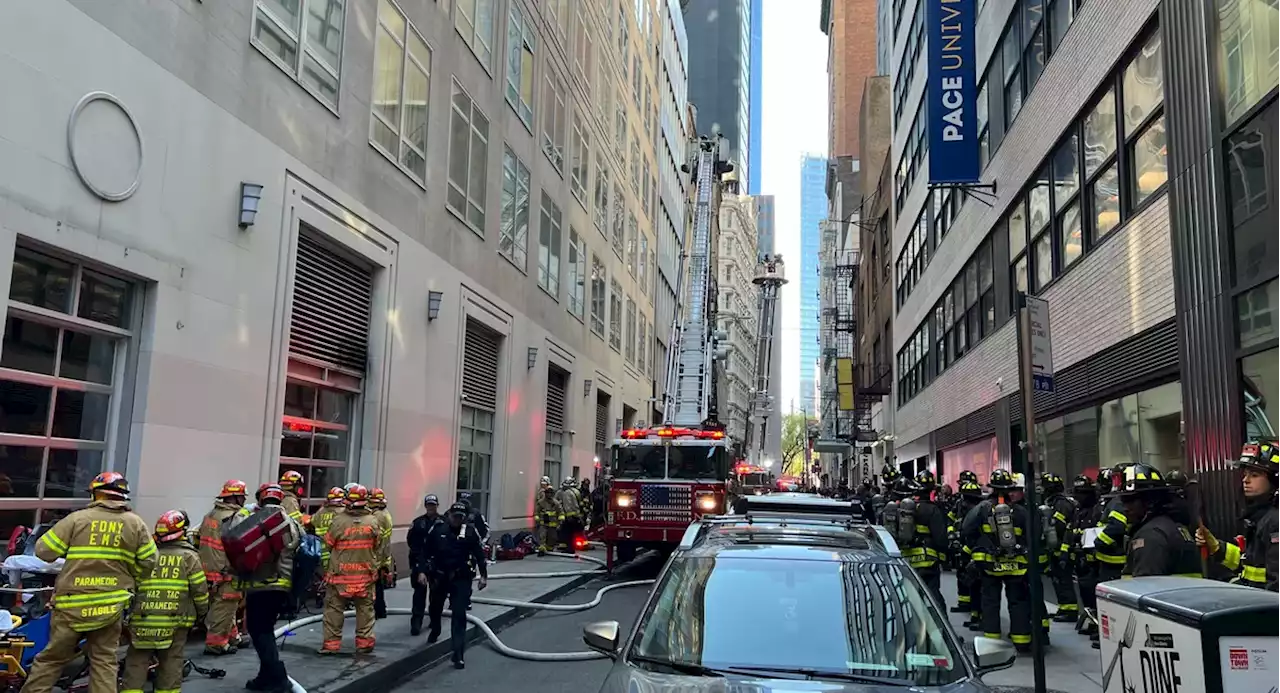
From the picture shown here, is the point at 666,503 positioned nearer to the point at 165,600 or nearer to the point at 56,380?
the point at 56,380

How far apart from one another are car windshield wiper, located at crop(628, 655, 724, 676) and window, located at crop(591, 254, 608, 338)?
85.2 ft

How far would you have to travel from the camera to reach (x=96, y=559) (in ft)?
19.5

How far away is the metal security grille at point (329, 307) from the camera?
487 inches

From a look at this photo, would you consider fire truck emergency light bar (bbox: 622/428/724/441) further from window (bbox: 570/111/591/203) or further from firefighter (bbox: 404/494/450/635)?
window (bbox: 570/111/591/203)

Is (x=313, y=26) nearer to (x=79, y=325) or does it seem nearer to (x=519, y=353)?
(x=79, y=325)

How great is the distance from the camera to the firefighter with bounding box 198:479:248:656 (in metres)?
8.70

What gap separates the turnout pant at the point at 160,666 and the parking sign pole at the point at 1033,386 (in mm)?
5939

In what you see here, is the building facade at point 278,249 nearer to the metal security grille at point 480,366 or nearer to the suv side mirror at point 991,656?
the metal security grille at point 480,366

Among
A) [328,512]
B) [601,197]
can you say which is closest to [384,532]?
[328,512]

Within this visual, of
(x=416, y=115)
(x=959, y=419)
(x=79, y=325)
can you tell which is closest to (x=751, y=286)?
(x=959, y=419)

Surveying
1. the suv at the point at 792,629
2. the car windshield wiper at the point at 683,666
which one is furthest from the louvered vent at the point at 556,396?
the car windshield wiper at the point at 683,666

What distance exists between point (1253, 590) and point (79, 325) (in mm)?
9349

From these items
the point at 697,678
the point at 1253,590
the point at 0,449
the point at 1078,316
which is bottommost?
the point at 697,678

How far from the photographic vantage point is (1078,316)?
13.8 meters
